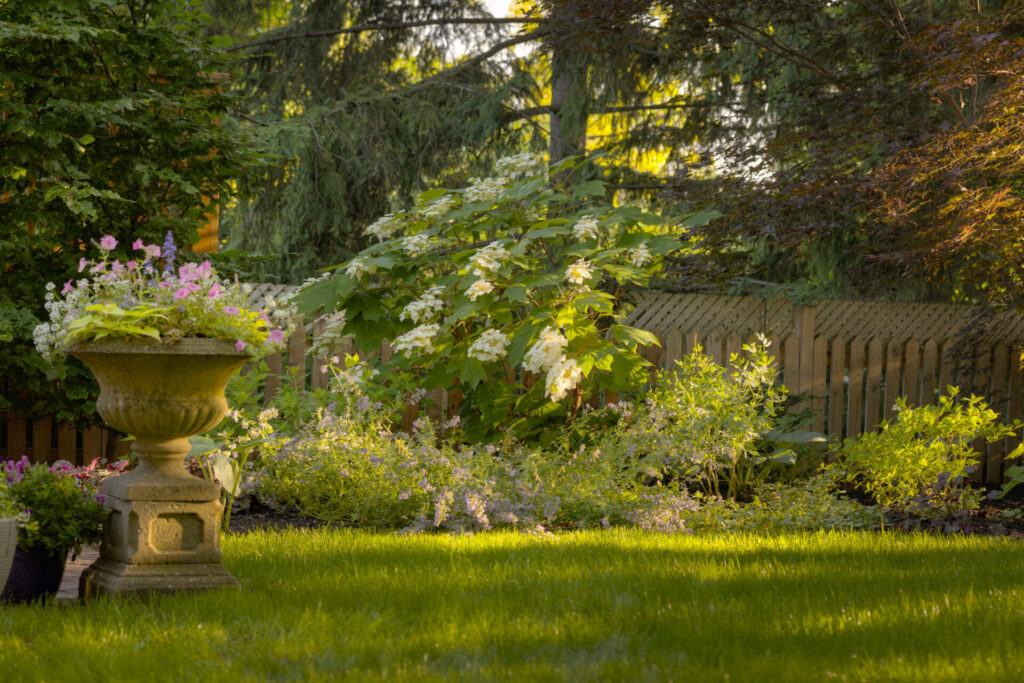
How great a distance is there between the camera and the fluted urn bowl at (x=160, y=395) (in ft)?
12.8

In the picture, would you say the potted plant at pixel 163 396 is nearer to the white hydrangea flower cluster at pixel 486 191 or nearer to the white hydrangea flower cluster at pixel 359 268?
the white hydrangea flower cluster at pixel 359 268

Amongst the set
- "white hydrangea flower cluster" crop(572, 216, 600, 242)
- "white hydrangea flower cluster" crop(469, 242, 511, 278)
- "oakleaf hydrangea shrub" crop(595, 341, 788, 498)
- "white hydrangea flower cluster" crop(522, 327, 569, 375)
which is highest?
"white hydrangea flower cluster" crop(572, 216, 600, 242)

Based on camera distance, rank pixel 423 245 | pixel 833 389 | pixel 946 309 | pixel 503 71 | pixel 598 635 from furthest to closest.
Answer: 1. pixel 503 71
2. pixel 946 309
3. pixel 833 389
4. pixel 423 245
5. pixel 598 635

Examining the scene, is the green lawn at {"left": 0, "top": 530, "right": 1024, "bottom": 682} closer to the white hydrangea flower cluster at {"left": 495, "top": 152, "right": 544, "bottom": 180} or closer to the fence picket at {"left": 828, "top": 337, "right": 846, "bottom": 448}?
the white hydrangea flower cluster at {"left": 495, "top": 152, "right": 544, "bottom": 180}

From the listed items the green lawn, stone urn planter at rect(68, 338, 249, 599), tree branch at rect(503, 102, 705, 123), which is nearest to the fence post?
the green lawn

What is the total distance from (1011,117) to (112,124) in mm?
6402

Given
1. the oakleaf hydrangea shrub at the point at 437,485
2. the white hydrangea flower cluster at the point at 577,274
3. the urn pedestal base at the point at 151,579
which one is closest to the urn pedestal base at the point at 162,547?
the urn pedestal base at the point at 151,579

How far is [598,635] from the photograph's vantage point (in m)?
3.38

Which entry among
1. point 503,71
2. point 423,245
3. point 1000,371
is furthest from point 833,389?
point 503,71

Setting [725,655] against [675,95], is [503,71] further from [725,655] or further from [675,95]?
[725,655]

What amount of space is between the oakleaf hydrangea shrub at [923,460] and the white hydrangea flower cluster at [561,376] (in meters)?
2.21

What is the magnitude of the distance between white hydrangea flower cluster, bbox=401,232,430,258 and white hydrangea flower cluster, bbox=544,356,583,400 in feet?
4.32

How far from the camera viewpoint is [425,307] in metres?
6.56

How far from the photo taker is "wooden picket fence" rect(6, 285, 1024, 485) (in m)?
8.08
